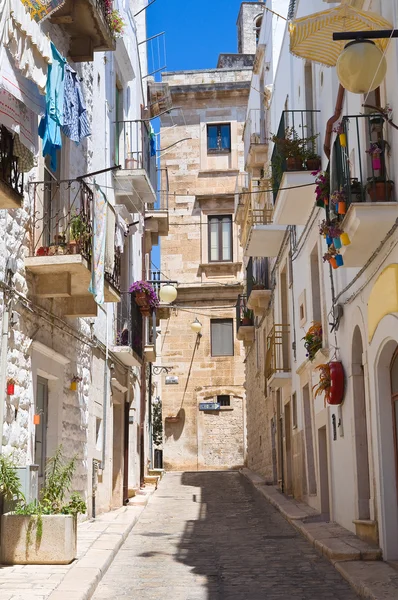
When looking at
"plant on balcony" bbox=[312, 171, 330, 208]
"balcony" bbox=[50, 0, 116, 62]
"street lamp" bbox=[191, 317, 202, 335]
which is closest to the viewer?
"plant on balcony" bbox=[312, 171, 330, 208]

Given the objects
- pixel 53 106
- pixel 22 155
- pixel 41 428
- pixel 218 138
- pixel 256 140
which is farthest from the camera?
pixel 218 138

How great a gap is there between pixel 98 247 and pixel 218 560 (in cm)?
446

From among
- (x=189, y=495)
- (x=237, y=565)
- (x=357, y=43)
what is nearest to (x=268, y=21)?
(x=189, y=495)

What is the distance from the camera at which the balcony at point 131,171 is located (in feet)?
54.3

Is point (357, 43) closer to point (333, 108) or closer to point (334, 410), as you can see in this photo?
point (333, 108)

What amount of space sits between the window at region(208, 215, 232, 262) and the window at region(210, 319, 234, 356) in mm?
2366

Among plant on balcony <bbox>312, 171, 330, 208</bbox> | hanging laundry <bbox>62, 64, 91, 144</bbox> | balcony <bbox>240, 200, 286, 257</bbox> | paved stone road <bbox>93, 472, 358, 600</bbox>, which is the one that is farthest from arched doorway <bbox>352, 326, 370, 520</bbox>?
balcony <bbox>240, 200, 286, 257</bbox>

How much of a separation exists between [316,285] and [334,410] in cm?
286

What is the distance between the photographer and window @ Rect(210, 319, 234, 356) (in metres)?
30.9

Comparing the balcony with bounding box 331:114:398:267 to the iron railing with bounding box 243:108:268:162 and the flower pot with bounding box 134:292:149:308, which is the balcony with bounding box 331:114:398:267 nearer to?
the flower pot with bounding box 134:292:149:308

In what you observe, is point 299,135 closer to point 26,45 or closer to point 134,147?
point 134,147

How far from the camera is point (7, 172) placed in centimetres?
868

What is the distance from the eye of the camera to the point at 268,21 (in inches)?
811

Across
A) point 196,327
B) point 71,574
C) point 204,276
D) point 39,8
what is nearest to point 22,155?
point 39,8
